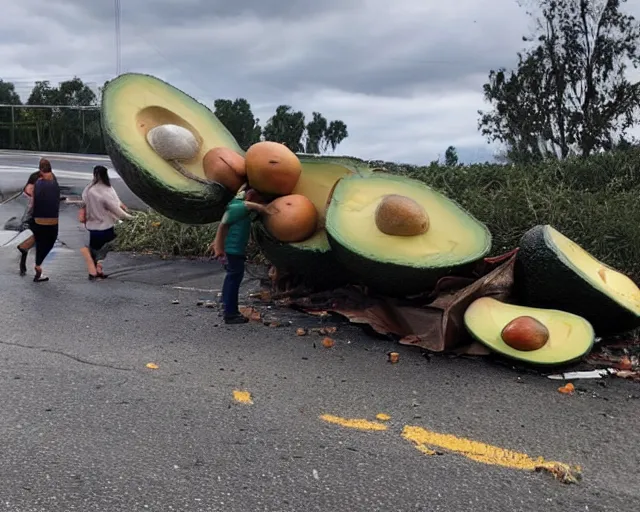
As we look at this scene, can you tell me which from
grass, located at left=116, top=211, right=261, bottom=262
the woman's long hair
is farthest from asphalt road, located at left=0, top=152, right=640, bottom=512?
grass, located at left=116, top=211, right=261, bottom=262

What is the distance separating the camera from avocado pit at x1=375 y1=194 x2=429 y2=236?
518 centimetres

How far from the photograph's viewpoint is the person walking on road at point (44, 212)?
25.5 feet

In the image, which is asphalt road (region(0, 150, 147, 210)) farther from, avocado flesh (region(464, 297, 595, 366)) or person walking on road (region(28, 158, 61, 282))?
avocado flesh (region(464, 297, 595, 366))

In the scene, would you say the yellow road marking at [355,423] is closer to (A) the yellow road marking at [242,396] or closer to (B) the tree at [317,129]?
(A) the yellow road marking at [242,396]

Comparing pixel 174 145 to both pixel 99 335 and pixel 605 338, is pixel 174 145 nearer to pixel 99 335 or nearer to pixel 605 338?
pixel 99 335

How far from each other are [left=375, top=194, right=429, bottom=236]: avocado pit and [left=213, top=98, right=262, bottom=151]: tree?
14.2m

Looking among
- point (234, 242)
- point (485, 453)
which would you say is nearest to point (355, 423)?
point (485, 453)

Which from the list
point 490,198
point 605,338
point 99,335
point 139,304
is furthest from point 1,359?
point 490,198

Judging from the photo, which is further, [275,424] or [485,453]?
[275,424]

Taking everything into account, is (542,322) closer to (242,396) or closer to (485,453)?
(485,453)

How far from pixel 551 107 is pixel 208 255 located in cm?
737

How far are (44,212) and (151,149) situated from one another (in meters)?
2.37

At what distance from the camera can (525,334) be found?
176 inches

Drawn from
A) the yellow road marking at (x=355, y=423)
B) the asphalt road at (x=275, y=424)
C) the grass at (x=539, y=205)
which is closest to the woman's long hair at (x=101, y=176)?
the grass at (x=539, y=205)
